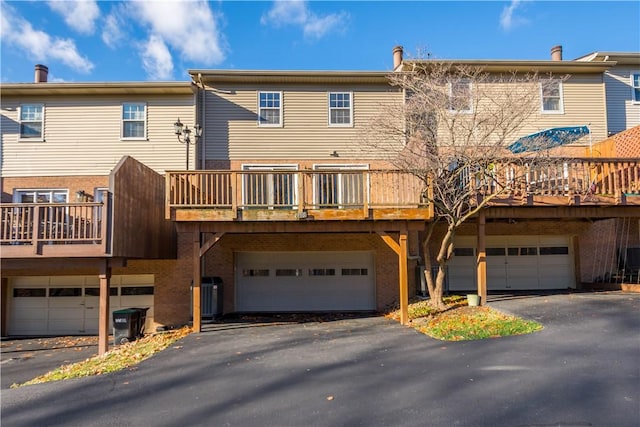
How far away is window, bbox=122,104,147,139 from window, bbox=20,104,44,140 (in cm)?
268

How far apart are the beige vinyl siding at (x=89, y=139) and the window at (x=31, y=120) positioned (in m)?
0.16

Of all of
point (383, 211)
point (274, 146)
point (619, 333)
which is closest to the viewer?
point (619, 333)

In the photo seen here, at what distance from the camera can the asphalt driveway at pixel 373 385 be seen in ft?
15.6

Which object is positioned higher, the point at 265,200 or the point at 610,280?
the point at 265,200

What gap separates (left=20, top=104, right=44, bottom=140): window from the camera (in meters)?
13.8

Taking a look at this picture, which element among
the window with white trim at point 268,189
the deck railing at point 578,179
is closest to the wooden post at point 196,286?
the window with white trim at point 268,189

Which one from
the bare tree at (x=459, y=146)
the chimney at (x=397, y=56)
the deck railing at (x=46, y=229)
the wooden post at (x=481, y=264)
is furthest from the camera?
the chimney at (x=397, y=56)

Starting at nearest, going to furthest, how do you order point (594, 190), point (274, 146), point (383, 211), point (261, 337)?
point (261, 337) < point (383, 211) < point (594, 190) < point (274, 146)

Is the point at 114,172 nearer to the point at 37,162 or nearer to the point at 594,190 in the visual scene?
the point at 37,162

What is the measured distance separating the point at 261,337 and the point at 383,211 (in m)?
4.06

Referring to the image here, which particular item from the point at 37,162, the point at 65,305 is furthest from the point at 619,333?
the point at 37,162

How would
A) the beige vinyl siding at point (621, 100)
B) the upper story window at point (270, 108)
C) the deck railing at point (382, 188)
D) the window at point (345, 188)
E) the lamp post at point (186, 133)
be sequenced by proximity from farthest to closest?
the beige vinyl siding at point (621, 100)
the upper story window at point (270, 108)
the lamp post at point (186, 133)
the window at point (345, 188)
the deck railing at point (382, 188)

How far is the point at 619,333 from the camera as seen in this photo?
7.61 meters

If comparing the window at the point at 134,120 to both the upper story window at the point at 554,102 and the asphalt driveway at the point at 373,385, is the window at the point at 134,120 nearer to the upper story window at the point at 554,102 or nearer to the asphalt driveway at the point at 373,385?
the asphalt driveway at the point at 373,385
